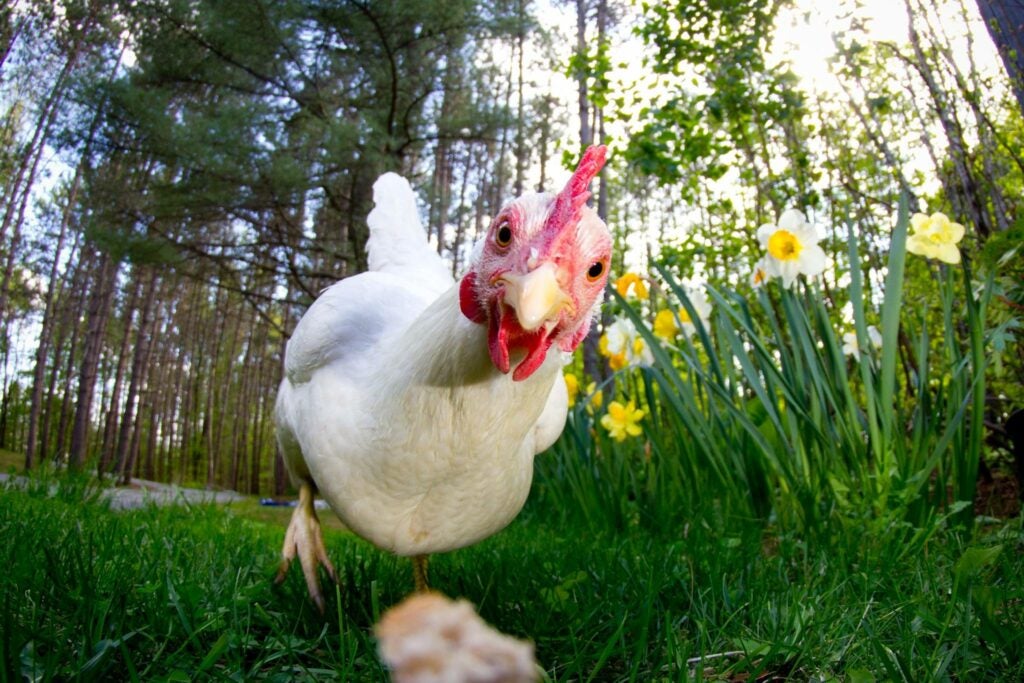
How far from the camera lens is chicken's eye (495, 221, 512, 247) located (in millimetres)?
1220

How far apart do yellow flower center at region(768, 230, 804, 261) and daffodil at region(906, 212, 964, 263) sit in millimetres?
439

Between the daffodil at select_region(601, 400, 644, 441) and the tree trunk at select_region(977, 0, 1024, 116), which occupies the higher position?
the tree trunk at select_region(977, 0, 1024, 116)

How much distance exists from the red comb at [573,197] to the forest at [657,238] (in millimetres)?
474

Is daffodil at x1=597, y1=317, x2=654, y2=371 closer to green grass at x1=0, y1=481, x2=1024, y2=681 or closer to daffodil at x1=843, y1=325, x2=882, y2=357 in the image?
daffodil at x1=843, y1=325, x2=882, y2=357

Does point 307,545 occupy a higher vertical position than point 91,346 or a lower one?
lower

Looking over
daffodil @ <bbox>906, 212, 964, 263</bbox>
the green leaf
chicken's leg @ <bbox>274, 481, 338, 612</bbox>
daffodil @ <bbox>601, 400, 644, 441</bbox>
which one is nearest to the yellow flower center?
daffodil @ <bbox>906, 212, 964, 263</bbox>

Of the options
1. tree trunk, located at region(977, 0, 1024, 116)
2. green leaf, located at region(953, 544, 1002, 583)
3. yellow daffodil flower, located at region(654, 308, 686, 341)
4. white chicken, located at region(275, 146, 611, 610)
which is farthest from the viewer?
yellow daffodil flower, located at region(654, 308, 686, 341)

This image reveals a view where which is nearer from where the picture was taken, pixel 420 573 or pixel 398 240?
pixel 420 573

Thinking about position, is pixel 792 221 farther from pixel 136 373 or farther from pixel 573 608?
A: pixel 136 373

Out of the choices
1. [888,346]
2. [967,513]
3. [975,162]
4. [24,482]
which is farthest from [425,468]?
[24,482]

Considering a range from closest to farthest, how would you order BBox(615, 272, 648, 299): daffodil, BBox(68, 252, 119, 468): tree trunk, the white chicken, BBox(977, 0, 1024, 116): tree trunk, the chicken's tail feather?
1. the white chicken
2. BBox(977, 0, 1024, 116): tree trunk
3. the chicken's tail feather
4. BBox(615, 272, 648, 299): daffodil
5. BBox(68, 252, 119, 468): tree trunk

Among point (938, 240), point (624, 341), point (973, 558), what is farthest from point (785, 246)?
point (973, 558)

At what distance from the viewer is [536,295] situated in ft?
3.52

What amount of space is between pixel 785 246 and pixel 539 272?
6.60ft
